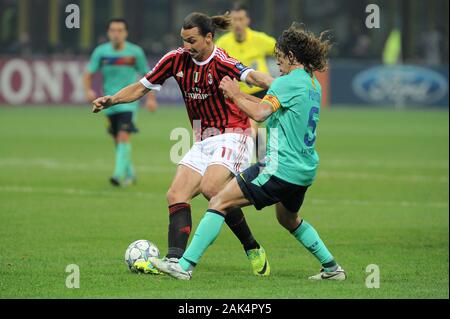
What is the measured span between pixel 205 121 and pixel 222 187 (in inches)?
26.9

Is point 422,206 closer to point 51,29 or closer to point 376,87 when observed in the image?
point 376,87

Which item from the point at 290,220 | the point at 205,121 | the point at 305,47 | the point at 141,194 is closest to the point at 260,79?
the point at 205,121

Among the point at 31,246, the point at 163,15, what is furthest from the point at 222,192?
the point at 163,15

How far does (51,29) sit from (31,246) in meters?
28.1

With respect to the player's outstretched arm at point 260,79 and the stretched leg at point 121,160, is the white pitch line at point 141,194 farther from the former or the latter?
the player's outstretched arm at point 260,79

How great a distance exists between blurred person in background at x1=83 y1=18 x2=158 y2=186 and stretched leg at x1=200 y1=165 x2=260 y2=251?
7.24m

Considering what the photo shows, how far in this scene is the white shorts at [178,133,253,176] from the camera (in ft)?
31.7

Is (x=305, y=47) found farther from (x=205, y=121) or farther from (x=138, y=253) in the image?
(x=138, y=253)

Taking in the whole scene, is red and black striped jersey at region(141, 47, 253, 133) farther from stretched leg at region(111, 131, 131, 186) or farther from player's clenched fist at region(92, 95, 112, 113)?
stretched leg at region(111, 131, 131, 186)

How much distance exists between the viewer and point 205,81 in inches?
380

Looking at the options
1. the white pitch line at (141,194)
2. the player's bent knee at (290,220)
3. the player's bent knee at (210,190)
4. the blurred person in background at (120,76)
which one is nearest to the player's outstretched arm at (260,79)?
the player's bent knee at (210,190)

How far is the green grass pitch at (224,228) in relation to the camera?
881cm

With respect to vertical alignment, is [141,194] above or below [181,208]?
below

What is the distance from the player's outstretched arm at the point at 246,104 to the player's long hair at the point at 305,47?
0.51 meters
